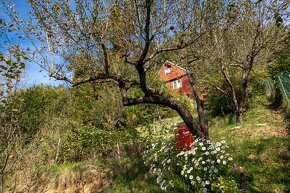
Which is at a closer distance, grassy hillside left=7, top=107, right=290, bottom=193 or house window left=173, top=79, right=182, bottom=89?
grassy hillside left=7, top=107, right=290, bottom=193

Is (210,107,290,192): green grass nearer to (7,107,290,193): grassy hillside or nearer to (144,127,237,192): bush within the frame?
(7,107,290,193): grassy hillside

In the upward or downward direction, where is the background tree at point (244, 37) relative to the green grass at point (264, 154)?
upward

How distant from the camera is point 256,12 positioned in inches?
478

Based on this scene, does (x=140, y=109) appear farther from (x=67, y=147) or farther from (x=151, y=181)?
(x=151, y=181)

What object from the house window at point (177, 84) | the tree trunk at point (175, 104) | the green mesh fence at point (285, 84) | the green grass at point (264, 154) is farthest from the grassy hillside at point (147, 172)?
the house window at point (177, 84)

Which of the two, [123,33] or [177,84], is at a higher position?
[177,84]

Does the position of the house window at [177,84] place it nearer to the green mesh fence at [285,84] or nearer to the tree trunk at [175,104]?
the green mesh fence at [285,84]

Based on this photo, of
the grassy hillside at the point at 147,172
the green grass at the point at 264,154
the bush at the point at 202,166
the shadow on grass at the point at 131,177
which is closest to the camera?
the bush at the point at 202,166

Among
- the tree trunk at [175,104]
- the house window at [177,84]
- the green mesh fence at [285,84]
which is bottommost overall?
the tree trunk at [175,104]

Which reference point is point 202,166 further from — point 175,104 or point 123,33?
point 123,33

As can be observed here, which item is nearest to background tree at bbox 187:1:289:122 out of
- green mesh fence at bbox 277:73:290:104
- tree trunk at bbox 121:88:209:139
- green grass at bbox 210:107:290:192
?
green mesh fence at bbox 277:73:290:104

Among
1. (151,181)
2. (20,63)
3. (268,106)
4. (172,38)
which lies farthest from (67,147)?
(268,106)

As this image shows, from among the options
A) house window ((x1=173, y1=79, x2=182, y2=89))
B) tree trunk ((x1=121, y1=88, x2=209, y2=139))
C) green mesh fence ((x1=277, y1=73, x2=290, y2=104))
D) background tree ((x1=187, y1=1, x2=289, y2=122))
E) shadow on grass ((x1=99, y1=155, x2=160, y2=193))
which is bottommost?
shadow on grass ((x1=99, y1=155, x2=160, y2=193))

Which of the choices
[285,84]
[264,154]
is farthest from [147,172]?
[285,84]
